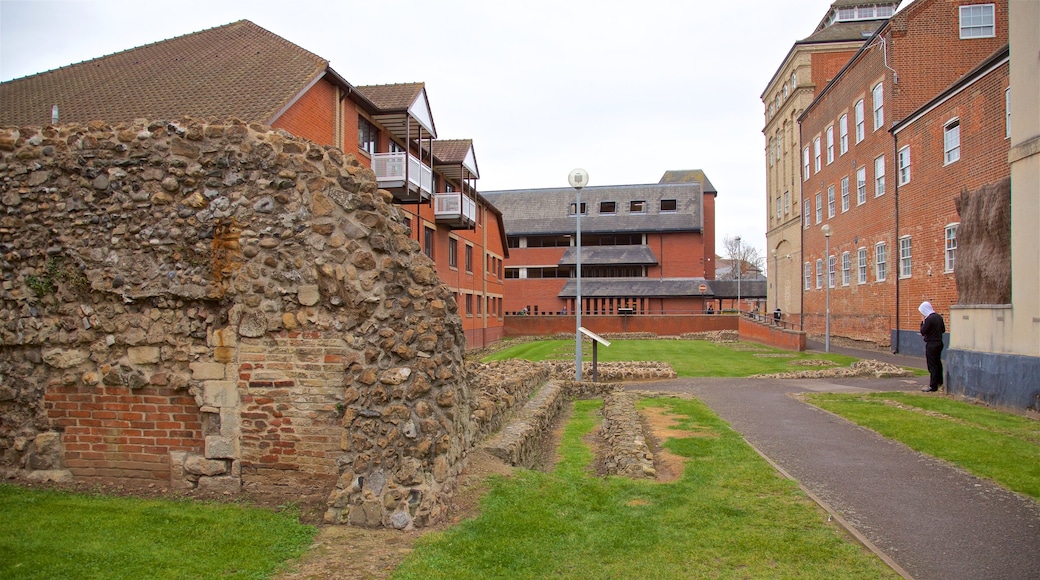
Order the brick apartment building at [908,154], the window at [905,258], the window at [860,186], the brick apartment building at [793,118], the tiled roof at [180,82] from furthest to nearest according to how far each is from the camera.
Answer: the brick apartment building at [793,118], the window at [860,186], the window at [905,258], the brick apartment building at [908,154], the tiled roof at [180,82]

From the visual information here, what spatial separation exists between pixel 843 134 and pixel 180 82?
33.4 metres

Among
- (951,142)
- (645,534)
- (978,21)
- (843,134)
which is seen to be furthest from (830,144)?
(645,534)

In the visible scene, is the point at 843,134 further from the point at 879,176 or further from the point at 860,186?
the point at 879,176

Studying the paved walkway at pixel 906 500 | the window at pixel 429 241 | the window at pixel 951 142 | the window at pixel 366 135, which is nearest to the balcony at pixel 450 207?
the window at pixel 429 241

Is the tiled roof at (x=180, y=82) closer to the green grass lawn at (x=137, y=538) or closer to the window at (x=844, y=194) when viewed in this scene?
the green grass lawn at (x=137, y=538)

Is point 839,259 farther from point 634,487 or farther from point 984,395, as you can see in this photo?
point 634,487

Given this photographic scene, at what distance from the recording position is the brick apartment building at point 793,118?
49.2m

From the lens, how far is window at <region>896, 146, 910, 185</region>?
28672 millimetres

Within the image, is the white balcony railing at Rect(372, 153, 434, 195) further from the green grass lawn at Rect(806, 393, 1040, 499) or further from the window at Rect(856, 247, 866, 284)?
the window at Rect(856, 247, 866, 284)

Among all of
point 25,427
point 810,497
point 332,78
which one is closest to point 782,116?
point 332,78

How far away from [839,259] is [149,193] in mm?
37968

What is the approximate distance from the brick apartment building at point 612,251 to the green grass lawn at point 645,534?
50.5 meters

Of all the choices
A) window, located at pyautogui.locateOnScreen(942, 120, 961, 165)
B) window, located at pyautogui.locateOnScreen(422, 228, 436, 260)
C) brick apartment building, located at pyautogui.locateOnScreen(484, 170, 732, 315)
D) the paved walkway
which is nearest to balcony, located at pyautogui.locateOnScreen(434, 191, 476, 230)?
window, located at pyautogui.locateOnScreen(422, 228, 436, 260)

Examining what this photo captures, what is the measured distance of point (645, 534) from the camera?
5973 mm
